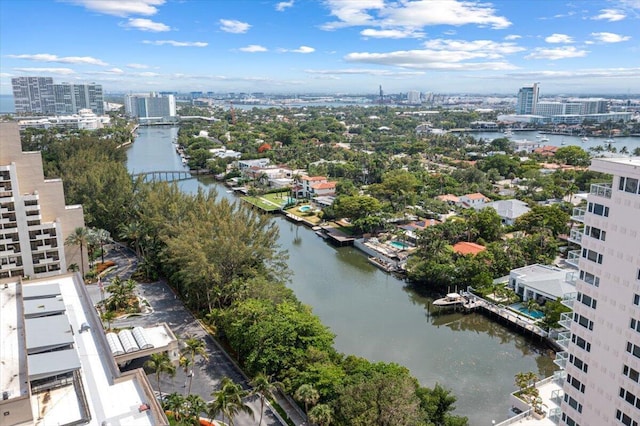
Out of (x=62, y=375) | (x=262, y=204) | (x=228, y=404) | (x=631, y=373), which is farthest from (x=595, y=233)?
Answer: (x=262, y=204)

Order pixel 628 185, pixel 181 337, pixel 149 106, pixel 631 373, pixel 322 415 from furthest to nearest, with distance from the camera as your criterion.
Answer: pixel 149 106 → pixel 181 337 → pixel 322 415 → pixel 631 373 → pixel 628 185

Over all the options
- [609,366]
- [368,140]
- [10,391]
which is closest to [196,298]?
[10,391]

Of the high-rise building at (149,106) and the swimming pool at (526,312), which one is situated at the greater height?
the high-rise building at (149,106)

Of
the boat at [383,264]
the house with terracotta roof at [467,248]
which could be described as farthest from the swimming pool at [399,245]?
the house with terracotta roof at [467,248]

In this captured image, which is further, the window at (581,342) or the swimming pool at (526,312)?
the swimming pool at (526,312)

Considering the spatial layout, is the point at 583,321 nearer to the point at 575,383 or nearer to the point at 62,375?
the point at 575,383

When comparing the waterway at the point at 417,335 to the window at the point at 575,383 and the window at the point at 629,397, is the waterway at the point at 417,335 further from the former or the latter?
the window at the point at 629,397
